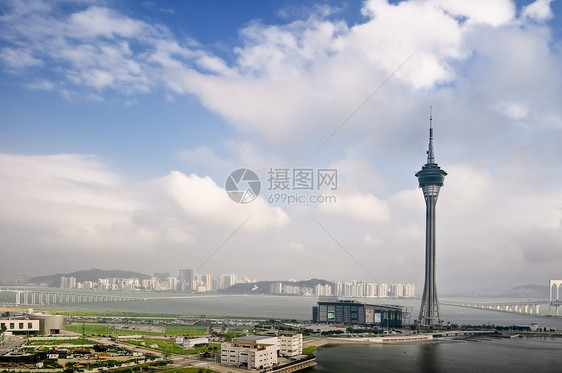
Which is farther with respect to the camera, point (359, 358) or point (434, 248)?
point (434, 248)

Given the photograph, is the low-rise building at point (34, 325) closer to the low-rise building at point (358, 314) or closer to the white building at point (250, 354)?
the white building at point (250, 354)

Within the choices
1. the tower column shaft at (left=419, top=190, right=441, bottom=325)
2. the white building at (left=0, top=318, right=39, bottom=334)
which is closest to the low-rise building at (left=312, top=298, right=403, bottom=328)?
the tower column shaft at (left=419, top=190, right=441, bottom=325)

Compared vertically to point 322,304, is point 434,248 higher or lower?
higher

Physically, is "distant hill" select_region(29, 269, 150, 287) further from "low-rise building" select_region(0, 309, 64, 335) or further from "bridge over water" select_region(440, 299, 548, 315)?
"low-rise building" select_region(0, 309, 64, 335)

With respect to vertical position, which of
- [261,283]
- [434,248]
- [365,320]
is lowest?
[261,283]

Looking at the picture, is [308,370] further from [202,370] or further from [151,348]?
[151,348]

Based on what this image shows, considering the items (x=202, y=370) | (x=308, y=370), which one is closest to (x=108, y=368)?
(x=202, y=370)
